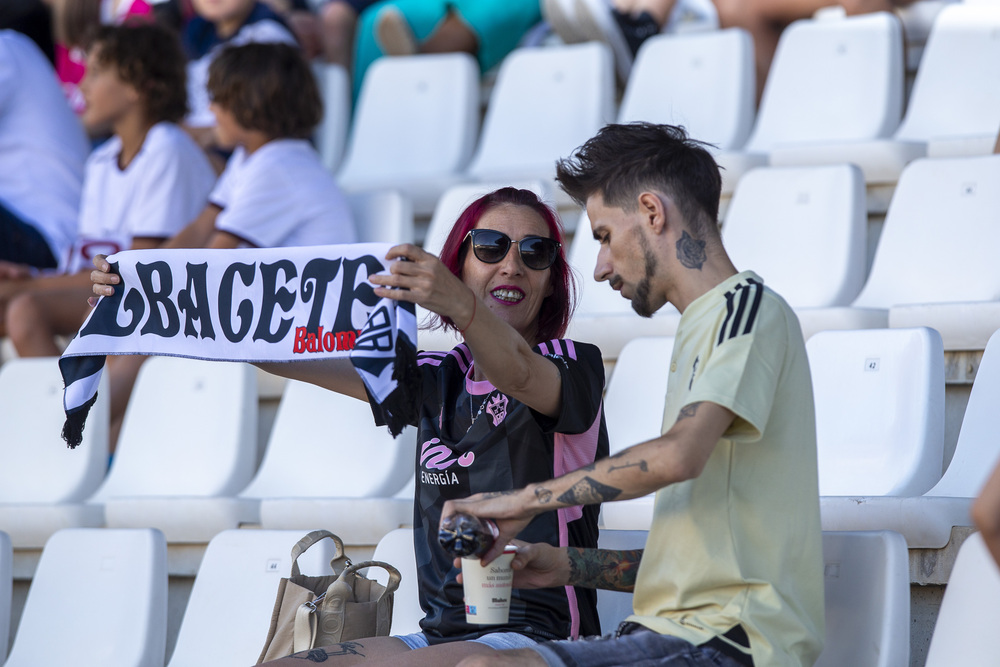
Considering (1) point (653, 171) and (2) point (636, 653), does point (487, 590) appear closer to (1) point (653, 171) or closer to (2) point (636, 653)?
(2) point (636, 653)

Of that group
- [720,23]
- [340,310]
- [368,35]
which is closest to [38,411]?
[340,310]

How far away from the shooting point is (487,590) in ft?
5.66

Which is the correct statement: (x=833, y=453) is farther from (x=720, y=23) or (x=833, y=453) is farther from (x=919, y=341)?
(x=720, y=23)

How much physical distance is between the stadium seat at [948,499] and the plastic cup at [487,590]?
839mm

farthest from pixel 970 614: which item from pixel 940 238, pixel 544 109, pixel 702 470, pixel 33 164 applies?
pixel 33 164

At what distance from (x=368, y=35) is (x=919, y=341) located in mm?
3487

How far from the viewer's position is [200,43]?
5.34 meters

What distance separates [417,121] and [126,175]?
4.08 ft

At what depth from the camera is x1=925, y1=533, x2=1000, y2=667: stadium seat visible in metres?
1.78

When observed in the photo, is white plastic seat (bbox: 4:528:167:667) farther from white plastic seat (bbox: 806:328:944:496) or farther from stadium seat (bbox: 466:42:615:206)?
stadium seat (bbox: 466:42:615:206)

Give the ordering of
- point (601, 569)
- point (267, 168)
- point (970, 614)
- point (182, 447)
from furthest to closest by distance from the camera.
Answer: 1. point (267, 168)
2. point (182, 447)
3. point (601, 569)
4. point (970, 614)

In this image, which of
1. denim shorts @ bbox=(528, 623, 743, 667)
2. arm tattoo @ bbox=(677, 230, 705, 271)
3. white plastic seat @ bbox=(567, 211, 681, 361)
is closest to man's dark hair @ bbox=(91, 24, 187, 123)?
white plastic seat @ bbox=(567, 211, 681, 361)

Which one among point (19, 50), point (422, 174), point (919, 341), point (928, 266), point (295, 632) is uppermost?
point (19, 50)

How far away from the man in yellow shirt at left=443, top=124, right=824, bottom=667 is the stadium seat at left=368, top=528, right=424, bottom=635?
573 mm
